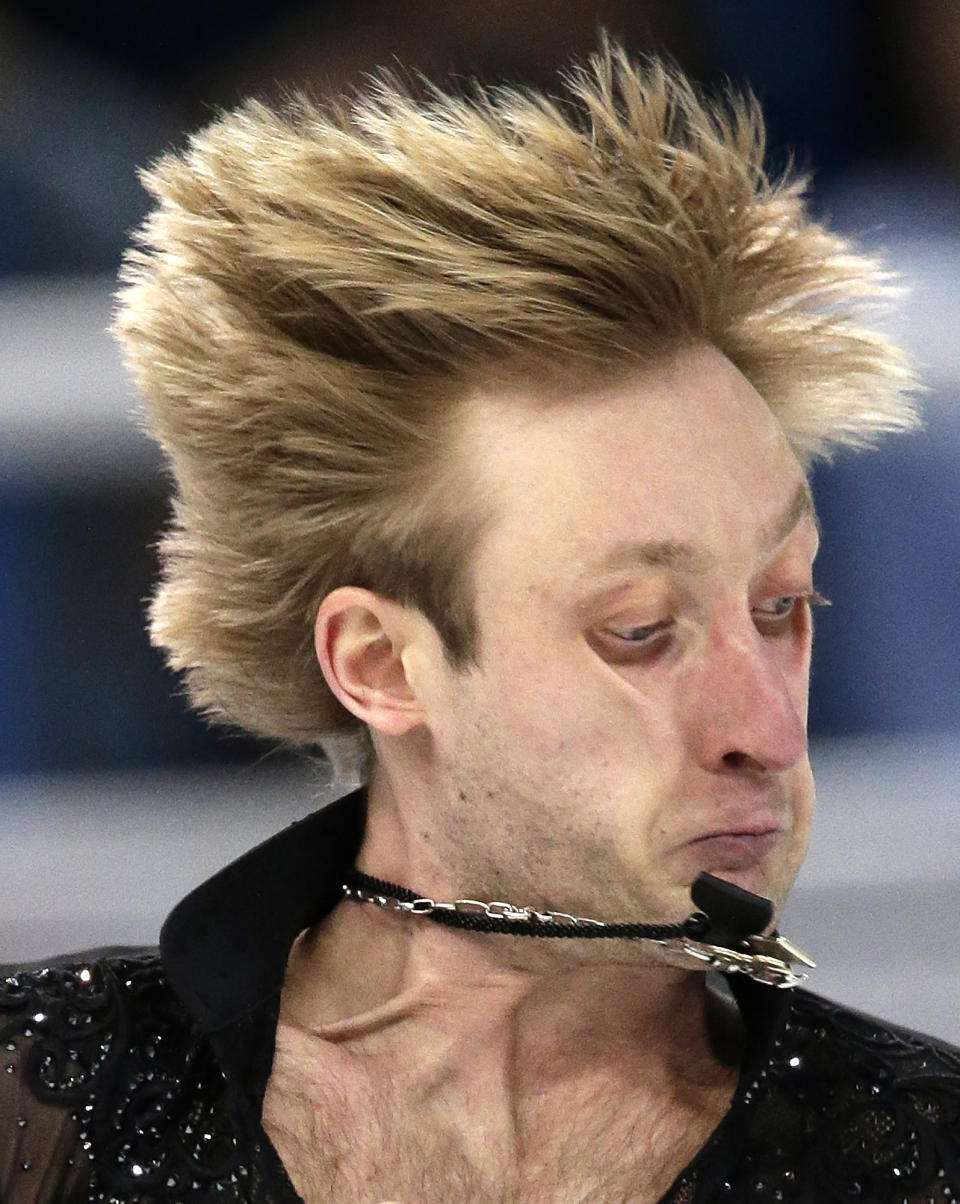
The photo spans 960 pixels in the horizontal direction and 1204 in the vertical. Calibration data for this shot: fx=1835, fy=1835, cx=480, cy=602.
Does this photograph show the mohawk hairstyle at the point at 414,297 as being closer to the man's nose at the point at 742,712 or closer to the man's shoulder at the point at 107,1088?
the man's nose at the point at 742,712

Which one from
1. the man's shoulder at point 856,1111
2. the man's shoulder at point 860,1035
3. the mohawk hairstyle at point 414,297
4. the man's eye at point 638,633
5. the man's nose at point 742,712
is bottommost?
the man's shoulder at point 856,1111

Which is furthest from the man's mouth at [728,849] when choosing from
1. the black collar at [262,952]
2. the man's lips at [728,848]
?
the black collar at [262,952]

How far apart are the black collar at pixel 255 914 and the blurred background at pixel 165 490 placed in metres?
1.16

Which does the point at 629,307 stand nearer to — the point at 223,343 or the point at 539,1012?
the point at 223,343

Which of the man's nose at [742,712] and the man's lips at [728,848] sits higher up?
the man's nose at [742,712]

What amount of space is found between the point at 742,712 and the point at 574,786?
0.52 ft

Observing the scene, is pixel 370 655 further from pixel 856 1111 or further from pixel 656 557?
pixel 856 1111

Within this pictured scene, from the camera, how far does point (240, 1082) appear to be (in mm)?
1654

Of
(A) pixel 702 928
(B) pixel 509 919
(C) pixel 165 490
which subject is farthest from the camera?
(C) pixel 165 490

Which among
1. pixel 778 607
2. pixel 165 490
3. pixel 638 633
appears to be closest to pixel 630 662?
pixel 638 633

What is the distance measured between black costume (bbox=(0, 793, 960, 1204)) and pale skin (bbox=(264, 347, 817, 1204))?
0.06 m

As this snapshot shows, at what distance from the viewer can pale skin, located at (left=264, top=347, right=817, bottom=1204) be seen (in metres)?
1.58

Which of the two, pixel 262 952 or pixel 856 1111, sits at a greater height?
pixel 262 952

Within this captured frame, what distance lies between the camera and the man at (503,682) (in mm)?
1586
